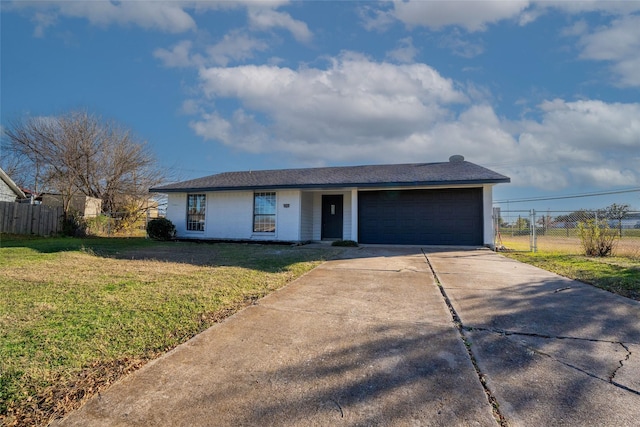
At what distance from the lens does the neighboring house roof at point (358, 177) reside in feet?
35.0

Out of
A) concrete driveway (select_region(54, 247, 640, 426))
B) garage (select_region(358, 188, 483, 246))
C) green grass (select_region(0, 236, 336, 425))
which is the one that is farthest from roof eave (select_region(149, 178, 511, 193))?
concrete driveway (select_region(54, 247, 640, 426))

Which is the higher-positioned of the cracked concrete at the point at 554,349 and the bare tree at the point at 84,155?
the bare tree at the point at 84,155

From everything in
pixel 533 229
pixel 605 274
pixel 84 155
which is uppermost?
pixel 84 155

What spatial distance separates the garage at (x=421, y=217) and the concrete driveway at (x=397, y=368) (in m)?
7.54

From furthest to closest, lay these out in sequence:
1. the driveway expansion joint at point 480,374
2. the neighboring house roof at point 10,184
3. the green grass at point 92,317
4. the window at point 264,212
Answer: the neighboring house roof at point 10,184, the window at point 264,212, the green grass at point 92,317, the driveway expansion joint at point 480,374

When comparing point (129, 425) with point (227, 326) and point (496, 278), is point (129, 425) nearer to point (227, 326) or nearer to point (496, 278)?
point (227, 326)

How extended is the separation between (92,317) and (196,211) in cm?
1107

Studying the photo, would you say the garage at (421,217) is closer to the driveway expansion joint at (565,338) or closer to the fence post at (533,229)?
the fence post at (533,229)

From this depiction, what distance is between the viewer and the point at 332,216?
44.3 ft

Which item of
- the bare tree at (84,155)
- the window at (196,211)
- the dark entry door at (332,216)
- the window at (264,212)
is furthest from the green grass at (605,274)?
the bare tree at (84,155)

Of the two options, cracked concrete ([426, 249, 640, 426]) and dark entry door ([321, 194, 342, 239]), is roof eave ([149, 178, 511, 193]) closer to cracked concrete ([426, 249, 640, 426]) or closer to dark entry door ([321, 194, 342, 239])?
dark entry door ([321, 194, 342, 239])

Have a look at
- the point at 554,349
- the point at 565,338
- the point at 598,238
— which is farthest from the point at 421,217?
the point at 554,349

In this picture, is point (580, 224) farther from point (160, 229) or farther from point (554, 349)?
point (160, 229)

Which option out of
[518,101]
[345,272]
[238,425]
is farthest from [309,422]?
[518,101]
